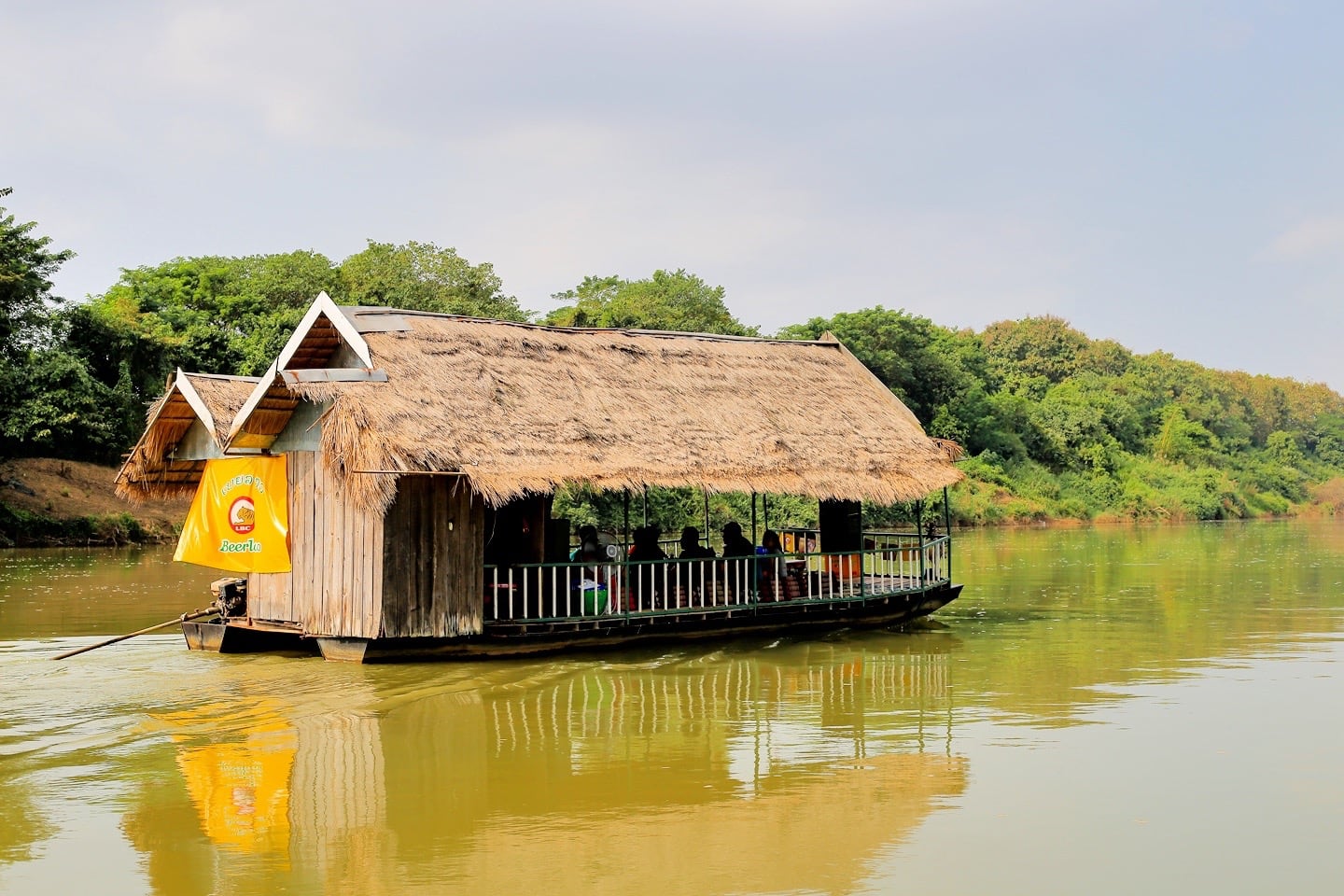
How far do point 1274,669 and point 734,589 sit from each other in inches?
215

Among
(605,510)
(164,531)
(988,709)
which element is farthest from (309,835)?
(164,531)

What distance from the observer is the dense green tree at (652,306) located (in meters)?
42.5

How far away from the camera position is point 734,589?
556 inches

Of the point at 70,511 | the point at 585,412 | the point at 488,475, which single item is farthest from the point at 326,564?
the point at 70,511

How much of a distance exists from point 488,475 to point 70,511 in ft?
74.3

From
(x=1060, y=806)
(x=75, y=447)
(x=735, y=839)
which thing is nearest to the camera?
(x=735, y=839)

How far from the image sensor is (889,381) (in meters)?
48.8

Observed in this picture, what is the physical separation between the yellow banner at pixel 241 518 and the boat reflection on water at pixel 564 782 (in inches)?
70.6

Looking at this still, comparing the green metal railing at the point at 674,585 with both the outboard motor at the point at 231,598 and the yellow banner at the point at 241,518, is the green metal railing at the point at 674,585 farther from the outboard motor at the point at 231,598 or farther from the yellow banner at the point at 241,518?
the outboard motor at the point at 231,598

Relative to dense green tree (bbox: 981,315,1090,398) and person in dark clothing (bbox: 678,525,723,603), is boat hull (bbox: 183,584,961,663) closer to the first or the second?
person in dark clothing (bbox: 678,525,723,603)

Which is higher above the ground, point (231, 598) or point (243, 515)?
point (243, 515)

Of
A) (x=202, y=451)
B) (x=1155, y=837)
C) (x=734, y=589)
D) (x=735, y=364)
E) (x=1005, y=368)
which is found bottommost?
(x=1155, y=837)

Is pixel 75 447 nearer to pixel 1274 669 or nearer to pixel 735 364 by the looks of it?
pixel 735 364

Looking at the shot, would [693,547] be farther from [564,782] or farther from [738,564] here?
[564,782]
